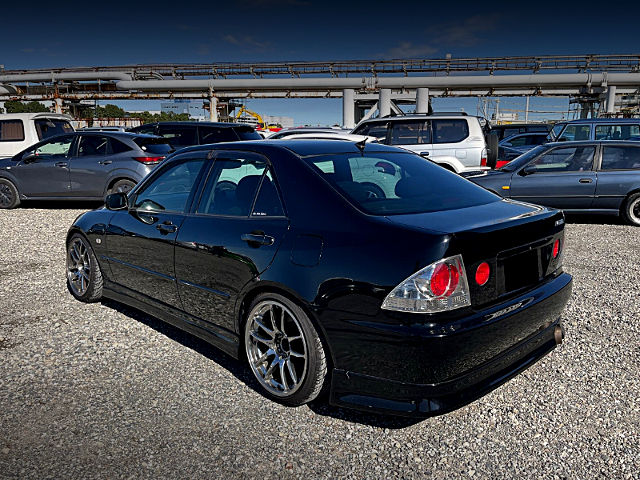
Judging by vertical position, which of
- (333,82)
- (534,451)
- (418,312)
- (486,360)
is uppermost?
(333,82)

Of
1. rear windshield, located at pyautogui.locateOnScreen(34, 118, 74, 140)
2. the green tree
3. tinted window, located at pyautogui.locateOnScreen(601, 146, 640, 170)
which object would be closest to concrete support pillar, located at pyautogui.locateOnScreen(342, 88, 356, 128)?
rear windshield, located at pyautogui.locateOnScreen(34, 118, 74, 140)

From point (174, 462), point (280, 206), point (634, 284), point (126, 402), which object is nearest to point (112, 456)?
point (174, 462)

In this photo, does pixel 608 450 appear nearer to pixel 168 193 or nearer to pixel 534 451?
pixel 534 451

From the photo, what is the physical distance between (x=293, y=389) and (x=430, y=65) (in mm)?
38584

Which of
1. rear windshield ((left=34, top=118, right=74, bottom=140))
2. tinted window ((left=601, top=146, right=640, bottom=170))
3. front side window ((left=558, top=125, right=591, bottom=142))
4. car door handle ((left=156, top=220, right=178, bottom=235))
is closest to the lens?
car door handle ((left=156, top=220, right=178, bottom=235))

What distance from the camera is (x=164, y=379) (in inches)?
134

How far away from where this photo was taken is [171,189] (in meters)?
4.03

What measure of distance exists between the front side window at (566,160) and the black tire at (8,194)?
1018 centimetres

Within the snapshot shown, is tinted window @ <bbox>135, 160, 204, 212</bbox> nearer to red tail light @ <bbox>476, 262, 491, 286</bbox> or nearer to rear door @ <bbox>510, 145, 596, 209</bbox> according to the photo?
red tail light @ <bbox>476, 262, 491, 286</bbox>

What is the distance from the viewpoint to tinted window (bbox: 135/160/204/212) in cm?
375

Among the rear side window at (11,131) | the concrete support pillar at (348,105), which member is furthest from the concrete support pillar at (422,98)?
the rear side window at (11,131)

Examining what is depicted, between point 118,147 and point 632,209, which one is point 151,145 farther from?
point 632,209

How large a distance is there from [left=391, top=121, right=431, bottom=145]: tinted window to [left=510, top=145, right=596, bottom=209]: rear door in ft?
8.53

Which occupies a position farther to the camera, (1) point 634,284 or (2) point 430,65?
(2) point 430,65
